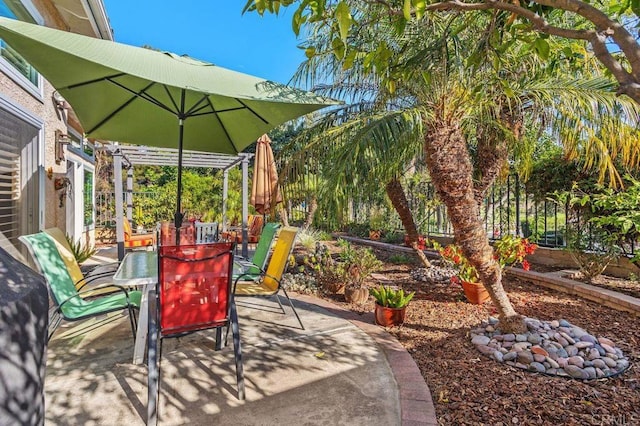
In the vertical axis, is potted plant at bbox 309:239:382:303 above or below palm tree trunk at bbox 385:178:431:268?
below

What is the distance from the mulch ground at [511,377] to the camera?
7.92 feet

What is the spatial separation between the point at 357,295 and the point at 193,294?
2773 millimetres

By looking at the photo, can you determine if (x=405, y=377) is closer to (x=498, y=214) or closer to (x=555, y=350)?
(x=555, y=350)

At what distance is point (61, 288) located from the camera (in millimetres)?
3295

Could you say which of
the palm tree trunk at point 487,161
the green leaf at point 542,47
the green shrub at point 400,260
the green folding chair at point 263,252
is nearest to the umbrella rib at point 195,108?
the green folding chair at point 263,252

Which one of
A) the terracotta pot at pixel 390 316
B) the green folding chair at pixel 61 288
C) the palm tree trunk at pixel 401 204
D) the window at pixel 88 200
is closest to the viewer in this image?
the green folding chair at pixel 61 288

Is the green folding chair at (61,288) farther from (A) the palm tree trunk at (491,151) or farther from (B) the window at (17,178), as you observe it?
(A) the palm tree trunk at (491,151)

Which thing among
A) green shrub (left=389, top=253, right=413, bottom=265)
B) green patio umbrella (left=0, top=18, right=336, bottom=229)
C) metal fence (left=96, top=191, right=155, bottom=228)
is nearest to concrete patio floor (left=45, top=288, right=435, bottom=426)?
green patio umbrella (left=0, top=18, right=336, bottom=229)

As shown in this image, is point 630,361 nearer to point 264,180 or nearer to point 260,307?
point 260,307

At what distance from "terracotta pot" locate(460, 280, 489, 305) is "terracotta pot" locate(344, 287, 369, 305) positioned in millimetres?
1406

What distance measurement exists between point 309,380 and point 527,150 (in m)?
4.77

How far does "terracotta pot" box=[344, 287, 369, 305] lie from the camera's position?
5078 millimetres

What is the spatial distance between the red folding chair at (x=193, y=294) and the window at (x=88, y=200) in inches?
338

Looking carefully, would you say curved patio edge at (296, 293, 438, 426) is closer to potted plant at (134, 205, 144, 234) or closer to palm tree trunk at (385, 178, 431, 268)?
palm tree trunk at (385, 178, 431, 268)
